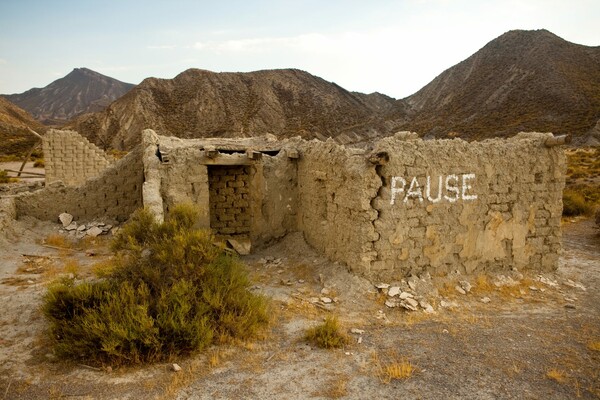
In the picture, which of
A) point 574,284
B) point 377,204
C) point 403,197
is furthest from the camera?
point 574,284

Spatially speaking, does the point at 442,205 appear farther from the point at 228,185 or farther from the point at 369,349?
the point at 228,185

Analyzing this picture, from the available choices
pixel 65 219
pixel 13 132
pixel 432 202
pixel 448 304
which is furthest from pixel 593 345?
pixel 13 132

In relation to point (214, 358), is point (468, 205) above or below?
above

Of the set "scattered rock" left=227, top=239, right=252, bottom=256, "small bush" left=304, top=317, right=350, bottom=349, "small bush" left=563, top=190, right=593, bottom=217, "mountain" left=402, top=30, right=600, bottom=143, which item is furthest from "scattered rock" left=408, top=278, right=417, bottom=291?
"mountain" left=402, top=30, right=600, bottom=143

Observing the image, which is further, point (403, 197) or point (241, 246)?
point (241, 246)

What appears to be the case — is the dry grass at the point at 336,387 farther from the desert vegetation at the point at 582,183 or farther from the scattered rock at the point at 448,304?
the desert vegetation at the point at 582,183

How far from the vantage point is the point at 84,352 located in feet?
14.8

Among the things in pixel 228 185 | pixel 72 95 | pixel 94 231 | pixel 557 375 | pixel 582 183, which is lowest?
pixel 557 375

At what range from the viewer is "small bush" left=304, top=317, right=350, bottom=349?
194 inches

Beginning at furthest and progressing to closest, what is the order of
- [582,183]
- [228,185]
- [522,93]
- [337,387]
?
[522,93], [582,183], [228,185], [337,387]

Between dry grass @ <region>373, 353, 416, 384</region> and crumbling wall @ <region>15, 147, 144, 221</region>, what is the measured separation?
789cm

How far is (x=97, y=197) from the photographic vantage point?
10.3 m

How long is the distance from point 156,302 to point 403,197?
394 cm

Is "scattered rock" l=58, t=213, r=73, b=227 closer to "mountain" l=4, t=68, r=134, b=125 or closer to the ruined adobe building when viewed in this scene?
the ruined adobe building
